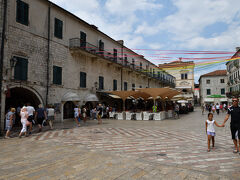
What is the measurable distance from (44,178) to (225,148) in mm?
5360

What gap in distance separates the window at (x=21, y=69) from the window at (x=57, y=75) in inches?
97.6

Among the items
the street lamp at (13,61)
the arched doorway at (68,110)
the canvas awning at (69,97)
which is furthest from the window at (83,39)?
the street lamp at (13,61)

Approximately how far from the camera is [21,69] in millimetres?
11742

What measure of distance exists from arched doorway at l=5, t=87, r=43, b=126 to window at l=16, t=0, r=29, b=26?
4.53 meters

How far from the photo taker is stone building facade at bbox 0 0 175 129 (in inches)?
449

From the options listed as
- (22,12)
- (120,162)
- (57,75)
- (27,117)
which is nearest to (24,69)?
(57,75)

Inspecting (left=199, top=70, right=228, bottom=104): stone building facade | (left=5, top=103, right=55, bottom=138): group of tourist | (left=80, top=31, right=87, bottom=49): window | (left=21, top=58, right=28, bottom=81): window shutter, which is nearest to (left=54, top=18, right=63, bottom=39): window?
(left=80, top=31, right=87, bottom=49): window

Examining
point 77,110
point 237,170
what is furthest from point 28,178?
point 77,110

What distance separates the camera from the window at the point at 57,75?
14.3 m

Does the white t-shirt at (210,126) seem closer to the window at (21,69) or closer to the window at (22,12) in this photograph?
the window at (21,69)

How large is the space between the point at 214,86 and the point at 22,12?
4636 cm

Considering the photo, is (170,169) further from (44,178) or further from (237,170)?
(44,178)

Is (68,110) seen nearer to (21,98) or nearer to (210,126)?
(21,98)

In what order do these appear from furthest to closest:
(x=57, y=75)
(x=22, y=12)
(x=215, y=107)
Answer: (x=215, y=107) < (x=57, y=75) < (x=22, y=12)
